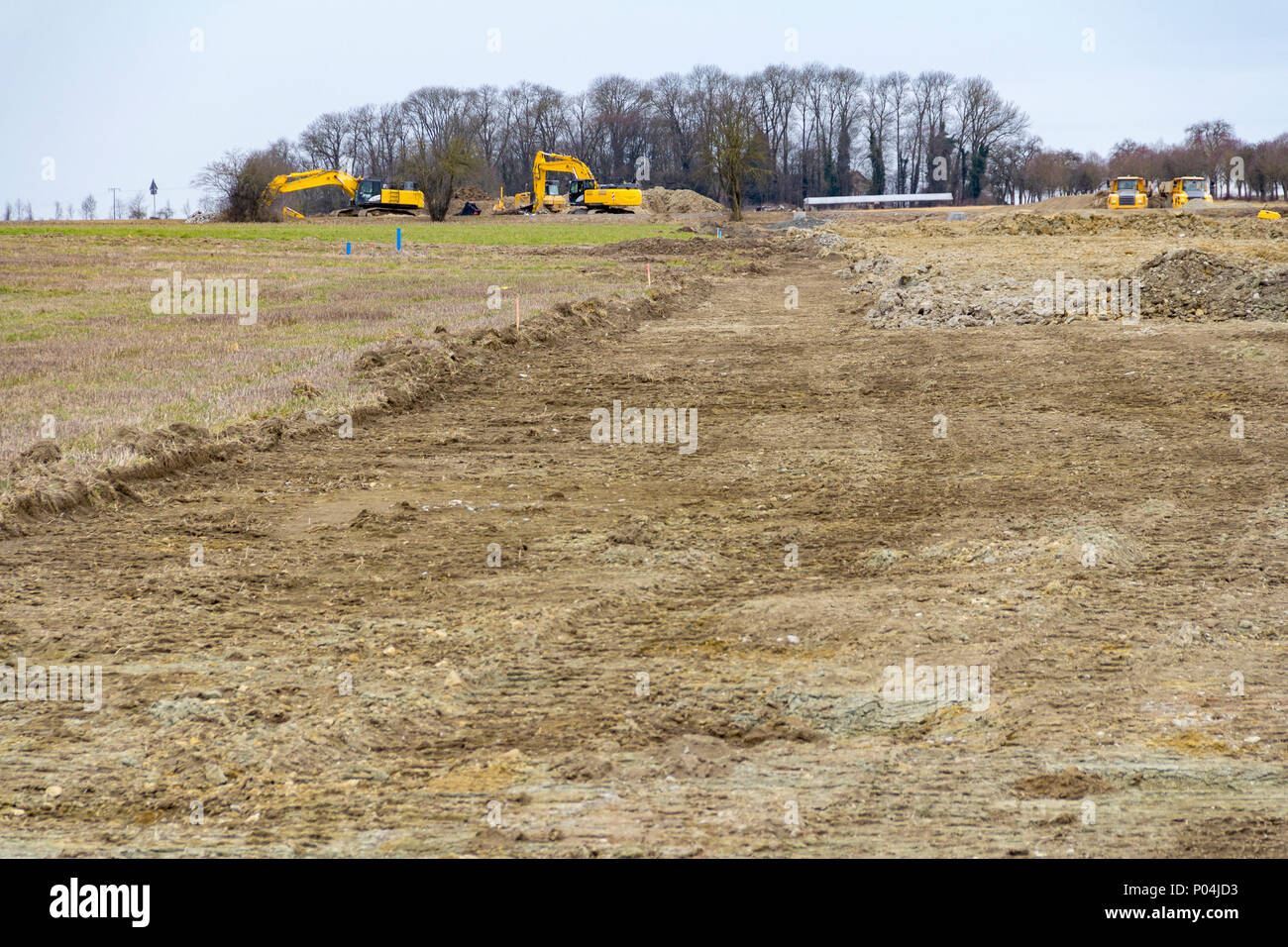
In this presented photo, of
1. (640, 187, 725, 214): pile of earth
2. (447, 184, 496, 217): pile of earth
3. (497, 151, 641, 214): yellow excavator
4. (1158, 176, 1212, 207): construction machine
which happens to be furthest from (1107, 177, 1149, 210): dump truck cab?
(447, 184, 496, 217): pile of earth

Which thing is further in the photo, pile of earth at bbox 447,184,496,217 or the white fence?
the white fence

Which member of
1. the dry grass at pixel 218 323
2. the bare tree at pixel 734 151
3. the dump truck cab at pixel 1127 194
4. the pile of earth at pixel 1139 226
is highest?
the bare tree at pixel 734 151

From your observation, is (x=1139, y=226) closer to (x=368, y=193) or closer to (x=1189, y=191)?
(x=1189, y=191)

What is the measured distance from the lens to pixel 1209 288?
1697 centimetres

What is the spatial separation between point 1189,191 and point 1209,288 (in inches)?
2078

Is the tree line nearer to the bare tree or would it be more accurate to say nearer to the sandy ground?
the bare tree

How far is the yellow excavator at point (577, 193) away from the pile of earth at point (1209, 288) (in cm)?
5629

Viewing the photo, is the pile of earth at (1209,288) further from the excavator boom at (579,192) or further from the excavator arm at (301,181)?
the excavator arm at (301,181)

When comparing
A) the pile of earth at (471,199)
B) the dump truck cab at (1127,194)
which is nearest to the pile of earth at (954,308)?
the dump truck cab at (1127,194)

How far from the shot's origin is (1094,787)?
12.0ft

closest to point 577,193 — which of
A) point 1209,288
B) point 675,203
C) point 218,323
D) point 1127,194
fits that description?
point 675,203

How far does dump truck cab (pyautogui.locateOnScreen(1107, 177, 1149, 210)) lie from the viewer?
5250 cm

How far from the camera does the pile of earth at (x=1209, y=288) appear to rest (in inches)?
624

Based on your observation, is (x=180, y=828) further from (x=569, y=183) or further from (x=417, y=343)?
(x=569, y=183)
